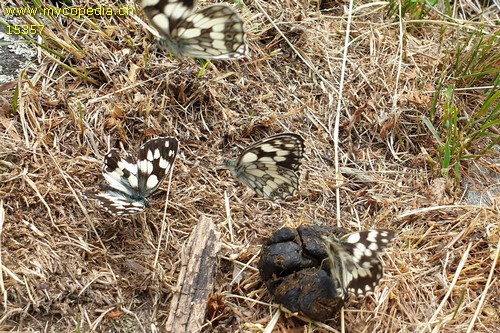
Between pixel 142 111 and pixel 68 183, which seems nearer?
pixel 68 183

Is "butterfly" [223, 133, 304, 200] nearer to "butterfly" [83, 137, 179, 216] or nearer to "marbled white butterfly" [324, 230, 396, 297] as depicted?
"butterfly" [83, 137, 179, 216]

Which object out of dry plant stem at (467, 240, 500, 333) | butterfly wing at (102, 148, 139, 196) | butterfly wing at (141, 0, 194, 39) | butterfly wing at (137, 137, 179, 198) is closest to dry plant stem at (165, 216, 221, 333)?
butterfly wing at (137, 137, 179, 198)

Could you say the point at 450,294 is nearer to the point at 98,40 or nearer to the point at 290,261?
the point at 290,261

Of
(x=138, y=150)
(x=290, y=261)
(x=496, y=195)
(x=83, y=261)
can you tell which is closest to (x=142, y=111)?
(x=138, y=150)

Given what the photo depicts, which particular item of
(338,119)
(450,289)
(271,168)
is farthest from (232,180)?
(450,289)

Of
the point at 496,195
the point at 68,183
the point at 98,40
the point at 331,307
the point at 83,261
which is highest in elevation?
the point at 98,40

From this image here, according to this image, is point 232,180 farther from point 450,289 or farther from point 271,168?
point 450,289

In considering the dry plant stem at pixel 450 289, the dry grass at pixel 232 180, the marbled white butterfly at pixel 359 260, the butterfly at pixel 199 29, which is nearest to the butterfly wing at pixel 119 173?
the dry grass at pixel 232 180
